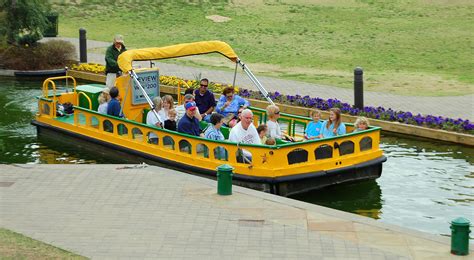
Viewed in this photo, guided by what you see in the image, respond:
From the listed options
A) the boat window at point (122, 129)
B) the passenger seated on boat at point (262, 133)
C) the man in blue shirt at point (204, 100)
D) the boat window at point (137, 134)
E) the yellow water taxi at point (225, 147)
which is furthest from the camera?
the man in blue shirt at point (204, 100)

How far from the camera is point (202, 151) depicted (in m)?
17.6

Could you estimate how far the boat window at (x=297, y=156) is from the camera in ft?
54.3

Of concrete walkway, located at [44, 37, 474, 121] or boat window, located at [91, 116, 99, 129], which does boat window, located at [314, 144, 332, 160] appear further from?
concrete walkway, located at [44, 37, 474, 121]

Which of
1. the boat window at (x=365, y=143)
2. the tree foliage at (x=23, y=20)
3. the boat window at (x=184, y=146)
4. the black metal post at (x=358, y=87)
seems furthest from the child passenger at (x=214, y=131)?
the tree foliage at (x=23, y=20)

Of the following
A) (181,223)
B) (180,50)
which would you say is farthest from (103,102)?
(181,223)

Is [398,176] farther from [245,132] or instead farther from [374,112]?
[374,112]

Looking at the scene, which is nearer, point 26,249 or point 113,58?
point 26,249

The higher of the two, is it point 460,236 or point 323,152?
point 323,152

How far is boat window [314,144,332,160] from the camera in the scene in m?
16.9

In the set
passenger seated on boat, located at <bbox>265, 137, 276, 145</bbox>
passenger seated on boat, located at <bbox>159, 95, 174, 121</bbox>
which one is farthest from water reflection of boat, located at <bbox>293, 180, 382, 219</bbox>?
passenger seated on boat, located at <bbox>159, 95, 174, 121</bbox>

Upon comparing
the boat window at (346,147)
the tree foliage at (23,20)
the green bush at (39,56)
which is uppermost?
the tree foliage at (23,20)

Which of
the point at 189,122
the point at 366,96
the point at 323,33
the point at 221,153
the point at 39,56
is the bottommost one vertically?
the point at 221,153

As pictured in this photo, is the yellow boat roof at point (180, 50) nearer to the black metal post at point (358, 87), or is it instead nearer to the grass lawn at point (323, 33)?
the black metal post at point (358, 87)

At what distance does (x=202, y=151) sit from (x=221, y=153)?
620mm
